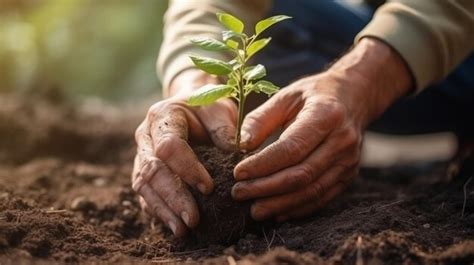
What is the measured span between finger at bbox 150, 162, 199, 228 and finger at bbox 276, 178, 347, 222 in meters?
0.23

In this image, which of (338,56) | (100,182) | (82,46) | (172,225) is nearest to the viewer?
(172,225)

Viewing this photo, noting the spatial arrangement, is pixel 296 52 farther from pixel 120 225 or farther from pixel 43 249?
pixel 43 249

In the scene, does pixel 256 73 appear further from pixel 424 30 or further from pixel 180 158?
pixel 424 30

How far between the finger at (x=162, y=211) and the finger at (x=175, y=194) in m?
0.02

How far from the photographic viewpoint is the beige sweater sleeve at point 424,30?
1974mm

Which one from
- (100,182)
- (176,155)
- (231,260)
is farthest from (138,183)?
(100,182)

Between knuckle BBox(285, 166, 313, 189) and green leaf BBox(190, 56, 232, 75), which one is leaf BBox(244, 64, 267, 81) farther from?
knuckle BBox(285, 166, 313, 189)

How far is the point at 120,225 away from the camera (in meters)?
1.99

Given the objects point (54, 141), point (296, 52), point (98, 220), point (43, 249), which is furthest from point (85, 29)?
point (43, 249)

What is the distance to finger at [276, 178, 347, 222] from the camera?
176 cm

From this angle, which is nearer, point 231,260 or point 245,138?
point 231,260

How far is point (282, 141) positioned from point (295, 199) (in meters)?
0.16

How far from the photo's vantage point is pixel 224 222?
1.70 metres

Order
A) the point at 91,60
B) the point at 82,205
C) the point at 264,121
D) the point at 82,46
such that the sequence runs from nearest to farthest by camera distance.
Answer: the point at 264,121 < the point at 82,205 < the point at 82,46 < the point at 91,60
